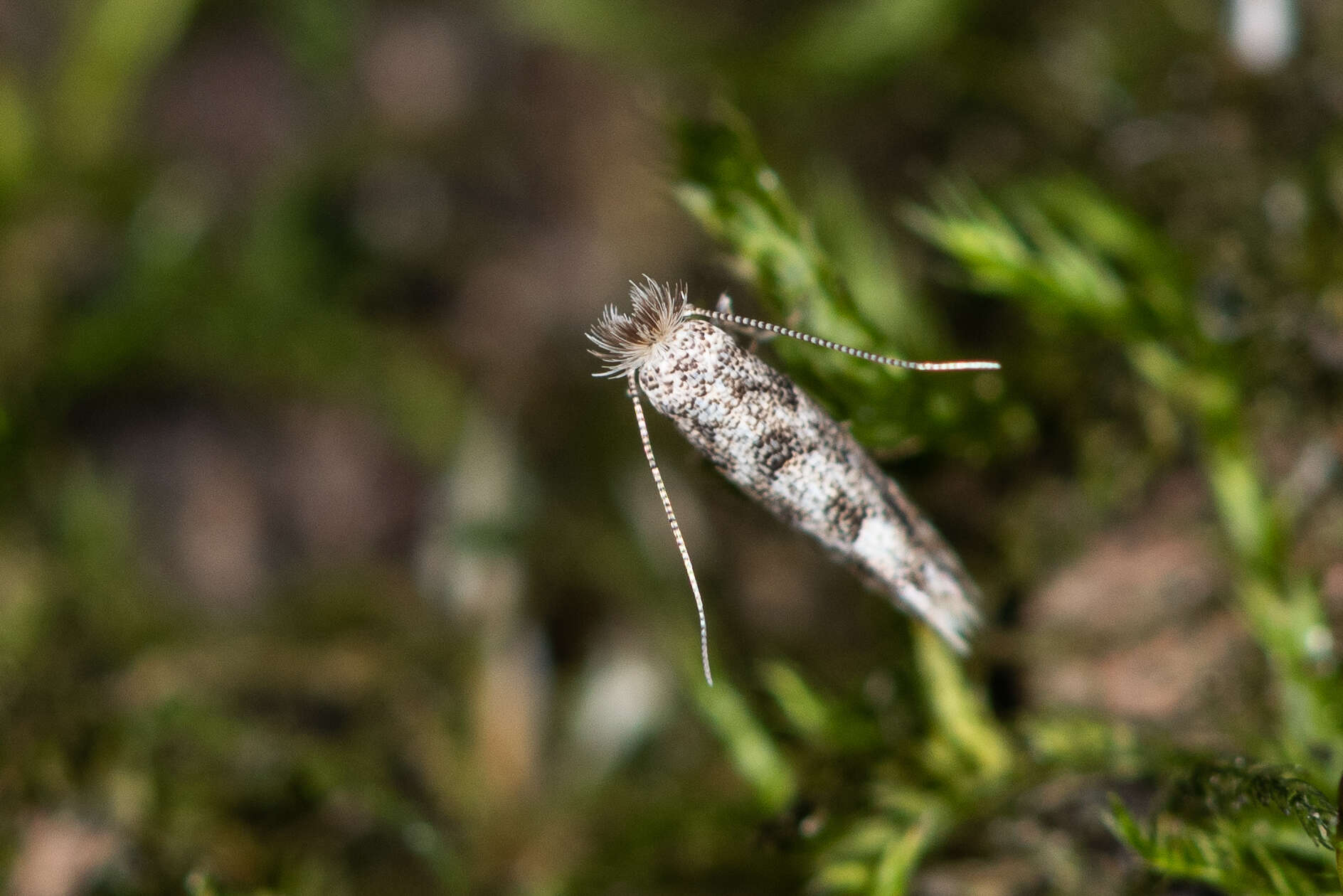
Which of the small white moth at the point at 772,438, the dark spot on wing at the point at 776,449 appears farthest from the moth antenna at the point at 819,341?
the dark spot on wing at the point at 776,449

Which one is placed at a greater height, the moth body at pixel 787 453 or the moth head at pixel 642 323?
the moth head at pixel 642 323

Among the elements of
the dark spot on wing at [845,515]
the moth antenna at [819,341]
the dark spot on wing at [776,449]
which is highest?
the moth antenna at [819,341]

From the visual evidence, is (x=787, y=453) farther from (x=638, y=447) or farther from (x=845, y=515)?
(x=638, y=447)

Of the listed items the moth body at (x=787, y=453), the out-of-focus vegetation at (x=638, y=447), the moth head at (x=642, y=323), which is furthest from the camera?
the out-of-focus vegetation at (x=638, y=447)

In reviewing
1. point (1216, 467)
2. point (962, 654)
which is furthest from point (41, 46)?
point (1216, 467)

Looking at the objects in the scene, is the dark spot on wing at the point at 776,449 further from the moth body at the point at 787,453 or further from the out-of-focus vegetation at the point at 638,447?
the out-of-focus vegetation at the point at 638,447

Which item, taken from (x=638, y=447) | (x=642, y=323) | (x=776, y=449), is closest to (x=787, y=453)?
(x=776, y=449)

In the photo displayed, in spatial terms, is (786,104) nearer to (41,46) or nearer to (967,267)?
(967,267)
